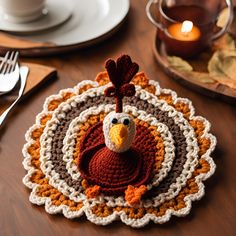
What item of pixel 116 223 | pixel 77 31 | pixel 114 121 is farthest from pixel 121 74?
pixel 77 31

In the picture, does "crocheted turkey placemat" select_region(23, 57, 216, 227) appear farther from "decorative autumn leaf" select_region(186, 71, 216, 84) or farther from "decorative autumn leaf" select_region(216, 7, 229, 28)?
"decorative autumn leaf" select_region(216, 7, 229, 28)

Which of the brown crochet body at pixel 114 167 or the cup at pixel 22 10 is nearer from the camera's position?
the brown crochet body at pixel 114 167

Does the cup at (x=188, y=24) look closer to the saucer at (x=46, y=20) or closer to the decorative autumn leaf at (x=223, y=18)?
the decorative autumn leaf at (x=223, y=18)

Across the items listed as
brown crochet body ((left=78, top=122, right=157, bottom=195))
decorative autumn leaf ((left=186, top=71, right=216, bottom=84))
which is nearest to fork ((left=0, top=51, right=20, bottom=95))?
brown crochet body ((left=78, top=122, right=157, bottom=195))

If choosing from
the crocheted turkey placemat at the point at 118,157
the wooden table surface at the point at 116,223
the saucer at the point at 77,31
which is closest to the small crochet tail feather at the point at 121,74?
the crocheted turkey placemat at the point at 118,157

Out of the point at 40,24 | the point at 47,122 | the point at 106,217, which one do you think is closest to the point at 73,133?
the point at 47,122

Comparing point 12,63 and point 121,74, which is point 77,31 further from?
point 121,74

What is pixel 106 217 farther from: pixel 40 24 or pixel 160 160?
pixel 40 24
